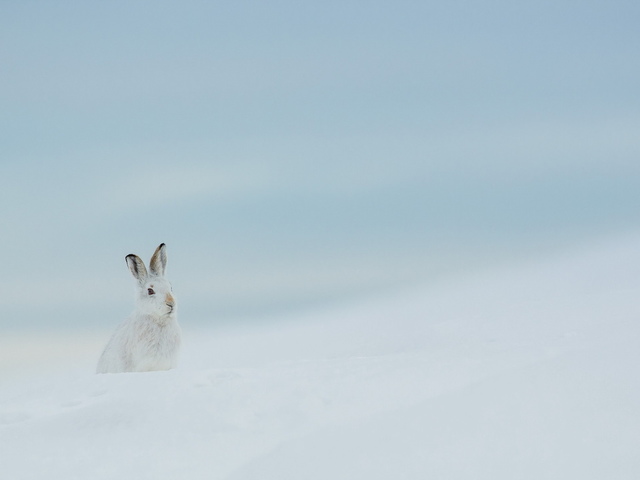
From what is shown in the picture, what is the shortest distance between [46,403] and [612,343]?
504 centimetres

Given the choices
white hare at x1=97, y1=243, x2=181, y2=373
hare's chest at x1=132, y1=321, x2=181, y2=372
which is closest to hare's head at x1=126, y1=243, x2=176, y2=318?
white hare at x1=97, y1=243, x2=181, y2=373

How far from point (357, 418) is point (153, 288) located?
274cm

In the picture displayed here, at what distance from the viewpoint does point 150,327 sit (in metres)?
7.89

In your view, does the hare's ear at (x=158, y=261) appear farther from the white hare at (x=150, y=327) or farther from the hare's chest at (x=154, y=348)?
the hare's chest at (x=154, y=348)

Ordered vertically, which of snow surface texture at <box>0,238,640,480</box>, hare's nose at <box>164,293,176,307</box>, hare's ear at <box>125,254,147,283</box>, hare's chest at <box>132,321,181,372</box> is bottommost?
snow surface texture at <box>0,238,640,480</box>

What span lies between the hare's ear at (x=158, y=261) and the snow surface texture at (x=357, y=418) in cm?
112

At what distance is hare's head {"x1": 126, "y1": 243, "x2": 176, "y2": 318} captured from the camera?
25.9 ft

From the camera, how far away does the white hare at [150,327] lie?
7.86m

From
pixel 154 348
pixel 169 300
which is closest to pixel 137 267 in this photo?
pixel 169 300

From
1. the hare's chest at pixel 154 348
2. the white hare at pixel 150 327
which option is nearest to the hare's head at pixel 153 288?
the white hare at pixel 150 327

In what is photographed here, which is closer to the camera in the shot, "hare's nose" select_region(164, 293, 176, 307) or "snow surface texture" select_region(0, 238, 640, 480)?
"snow surface texture" select_region(0, 238, 640, 480)

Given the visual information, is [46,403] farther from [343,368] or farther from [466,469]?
[466,469]

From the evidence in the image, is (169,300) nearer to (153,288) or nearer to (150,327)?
(153,288)

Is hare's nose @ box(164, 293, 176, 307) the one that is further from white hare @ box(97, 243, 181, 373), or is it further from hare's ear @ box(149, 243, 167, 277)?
hare's ear @ box(149, 243, 167, 277)
